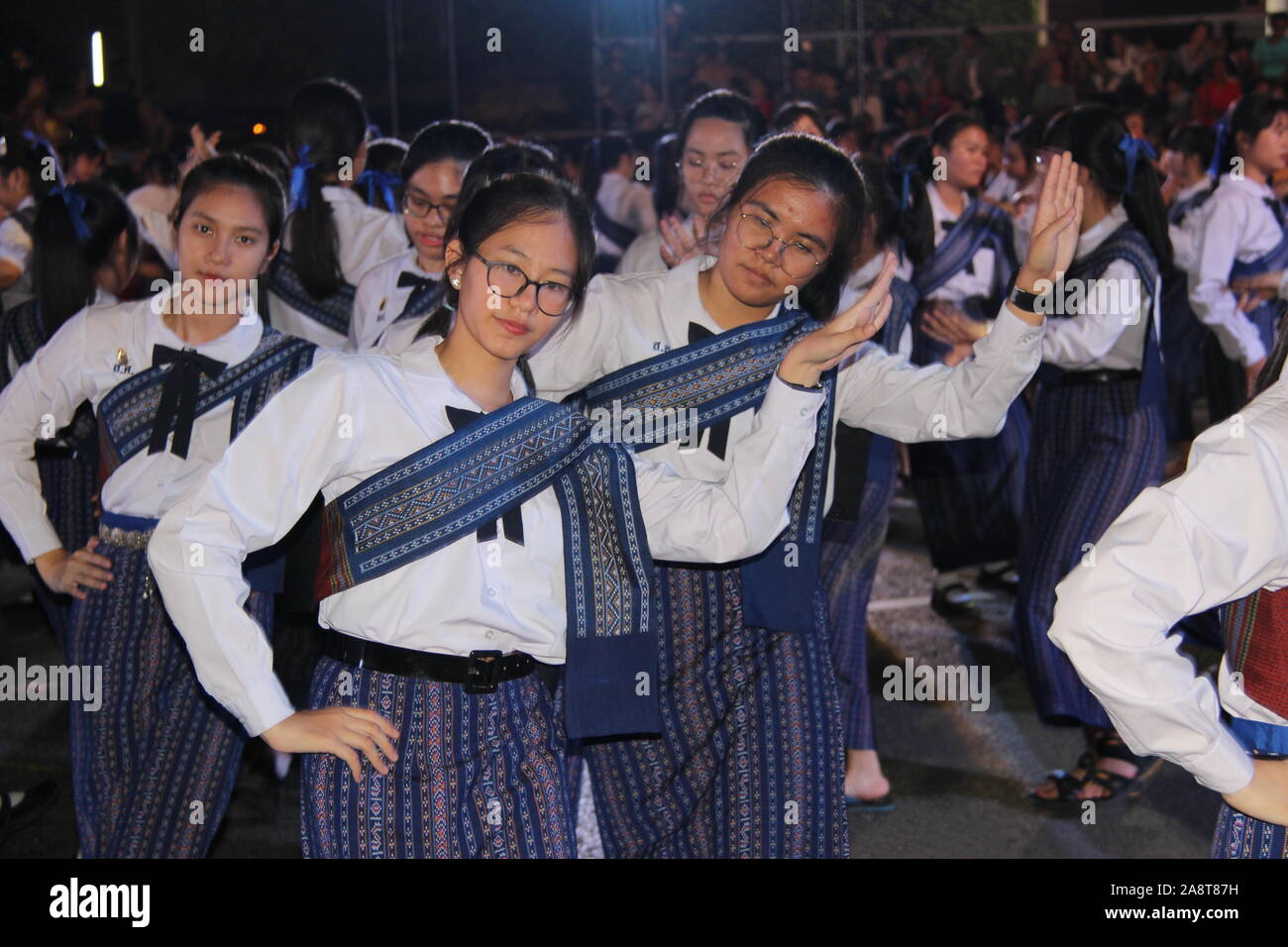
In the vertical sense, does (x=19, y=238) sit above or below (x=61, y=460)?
above

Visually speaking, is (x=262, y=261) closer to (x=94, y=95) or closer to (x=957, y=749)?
(x=957, y=749)

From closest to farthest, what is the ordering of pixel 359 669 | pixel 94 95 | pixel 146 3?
pixel 359 669, pixel 94 95, pixel 146 3

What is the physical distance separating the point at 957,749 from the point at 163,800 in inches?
103

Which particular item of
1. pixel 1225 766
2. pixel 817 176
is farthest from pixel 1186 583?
pixel 817 176

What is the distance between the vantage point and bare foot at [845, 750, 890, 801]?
4.64m

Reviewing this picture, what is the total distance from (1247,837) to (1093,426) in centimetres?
274

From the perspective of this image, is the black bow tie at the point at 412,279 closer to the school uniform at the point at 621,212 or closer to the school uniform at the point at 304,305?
the school uniform at the point at 304,305

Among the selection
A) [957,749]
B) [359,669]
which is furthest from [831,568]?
[359,669]

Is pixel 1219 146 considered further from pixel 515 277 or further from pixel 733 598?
pixel 515 277

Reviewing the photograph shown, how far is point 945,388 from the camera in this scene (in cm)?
322

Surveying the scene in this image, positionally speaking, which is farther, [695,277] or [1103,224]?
[1103,224]

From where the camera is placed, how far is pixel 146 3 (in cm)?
1188

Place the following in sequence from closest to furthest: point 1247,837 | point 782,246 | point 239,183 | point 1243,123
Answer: point 1247,837 < point 782,246 < point 239,183 < point 1243,123

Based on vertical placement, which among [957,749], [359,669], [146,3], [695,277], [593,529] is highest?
[146,3]
